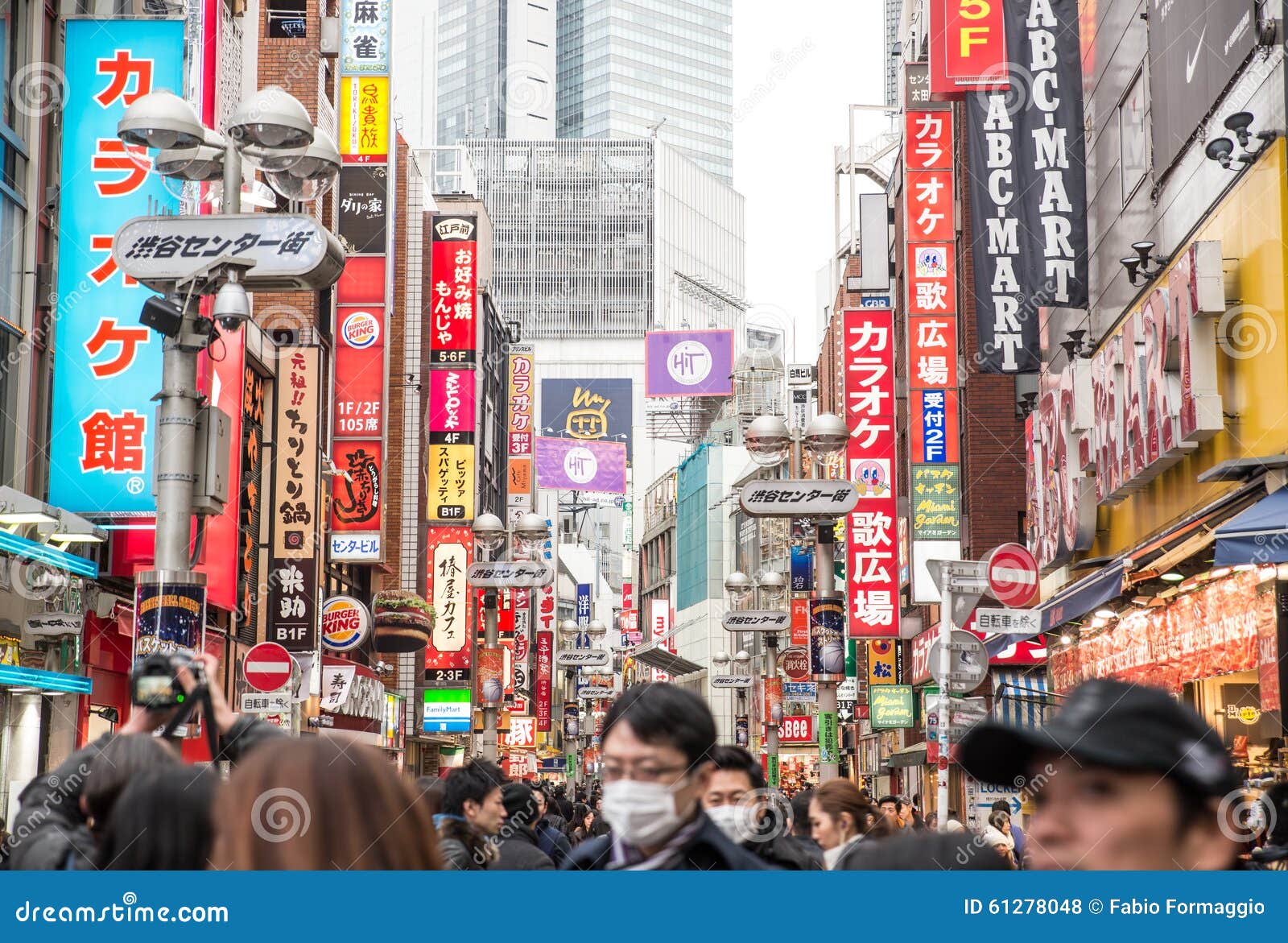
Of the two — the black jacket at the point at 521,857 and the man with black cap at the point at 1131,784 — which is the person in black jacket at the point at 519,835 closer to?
the black jacket at the point at 521,857

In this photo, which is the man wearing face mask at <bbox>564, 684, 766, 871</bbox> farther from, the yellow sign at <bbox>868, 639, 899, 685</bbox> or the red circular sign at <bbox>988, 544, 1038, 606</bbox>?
the yellow sign at <bbox>868, 639, 899, 685</bbox>

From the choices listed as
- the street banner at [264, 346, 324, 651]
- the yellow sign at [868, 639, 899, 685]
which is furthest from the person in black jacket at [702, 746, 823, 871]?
the yellow sign at [868, 639, 899, 685]

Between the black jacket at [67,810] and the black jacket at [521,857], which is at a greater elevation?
the black jacket at [67,810]

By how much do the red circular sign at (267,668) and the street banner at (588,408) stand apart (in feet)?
447

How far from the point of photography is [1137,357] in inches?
704

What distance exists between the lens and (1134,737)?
2.66 meters

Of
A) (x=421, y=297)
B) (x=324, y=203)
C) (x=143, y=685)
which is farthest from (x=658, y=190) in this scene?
(x=143, y=685)

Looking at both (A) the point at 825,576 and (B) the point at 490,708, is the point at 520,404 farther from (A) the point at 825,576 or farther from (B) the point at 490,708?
(A) the point at 825,576

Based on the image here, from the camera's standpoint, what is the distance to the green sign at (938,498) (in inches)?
1278

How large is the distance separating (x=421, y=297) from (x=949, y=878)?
4864 cm

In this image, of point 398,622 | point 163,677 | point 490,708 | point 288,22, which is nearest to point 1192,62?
point 163,677

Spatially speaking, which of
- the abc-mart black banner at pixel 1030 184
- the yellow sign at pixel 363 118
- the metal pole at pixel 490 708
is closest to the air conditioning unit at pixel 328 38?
the yellow sign at pixel 363 118

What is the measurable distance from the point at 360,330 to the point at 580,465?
89.6 meters

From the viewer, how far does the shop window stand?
3597 centimetres
